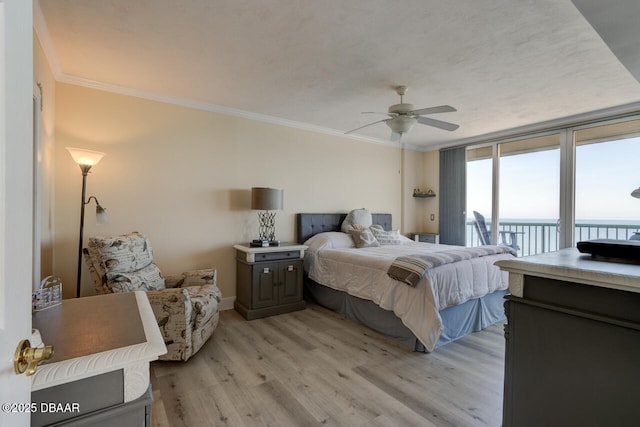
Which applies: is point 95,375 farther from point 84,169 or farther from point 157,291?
point 84,169

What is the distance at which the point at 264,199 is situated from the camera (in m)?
3.67

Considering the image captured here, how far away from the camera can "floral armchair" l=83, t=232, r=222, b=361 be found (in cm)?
239

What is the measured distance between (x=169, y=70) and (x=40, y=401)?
9.24ft

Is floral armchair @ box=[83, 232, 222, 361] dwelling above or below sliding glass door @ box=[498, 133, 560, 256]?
below

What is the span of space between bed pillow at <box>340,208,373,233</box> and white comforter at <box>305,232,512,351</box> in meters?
0.64

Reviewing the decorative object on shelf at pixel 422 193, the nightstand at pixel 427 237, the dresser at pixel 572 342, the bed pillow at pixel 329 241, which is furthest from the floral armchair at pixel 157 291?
the decorative object on shelf at pixel 422 193

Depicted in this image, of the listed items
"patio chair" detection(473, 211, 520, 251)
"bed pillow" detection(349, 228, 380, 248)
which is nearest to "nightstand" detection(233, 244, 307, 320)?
"bed pillow" detection(349, 228, 380, 248)

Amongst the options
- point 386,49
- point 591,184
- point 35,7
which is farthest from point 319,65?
point 591,184

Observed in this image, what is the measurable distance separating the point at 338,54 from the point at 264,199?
6.03ft

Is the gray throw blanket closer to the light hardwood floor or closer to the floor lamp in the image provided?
the light hardwood floor

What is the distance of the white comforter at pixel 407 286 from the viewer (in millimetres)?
2617

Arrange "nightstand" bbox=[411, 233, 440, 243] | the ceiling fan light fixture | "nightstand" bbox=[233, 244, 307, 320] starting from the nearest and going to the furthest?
the ceiling fan light fixture
"nightstand" bbox=[233, 244, 307, 320]
"nightstand" bbox=[411, 233, 440, 243]

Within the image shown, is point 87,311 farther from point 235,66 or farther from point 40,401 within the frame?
point 235,66

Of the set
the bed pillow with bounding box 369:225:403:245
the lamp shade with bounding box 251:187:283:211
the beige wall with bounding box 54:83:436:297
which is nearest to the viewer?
the beige wall with bounding box 54:83:436:297
